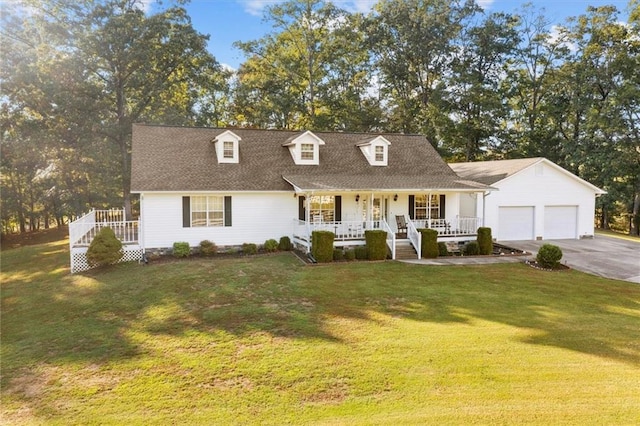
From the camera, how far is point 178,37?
94.0 ft

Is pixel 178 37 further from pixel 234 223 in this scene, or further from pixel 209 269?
pixel 209 269

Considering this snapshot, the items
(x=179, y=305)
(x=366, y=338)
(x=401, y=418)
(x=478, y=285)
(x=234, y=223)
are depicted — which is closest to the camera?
(x=401, y=418)

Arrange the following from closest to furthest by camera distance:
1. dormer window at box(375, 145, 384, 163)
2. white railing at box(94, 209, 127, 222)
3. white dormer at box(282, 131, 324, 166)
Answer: white dormer at box(282, 131, 324, 166) < dormer window at box(375, 145, 384, 163) < white railing at box(94, 209, 127, 222)

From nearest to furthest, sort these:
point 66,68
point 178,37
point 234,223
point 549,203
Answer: point 234,223 → point 549,203 → point 66,68 → point 178,37

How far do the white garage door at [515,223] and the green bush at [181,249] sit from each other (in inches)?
621

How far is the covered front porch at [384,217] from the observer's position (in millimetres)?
17422

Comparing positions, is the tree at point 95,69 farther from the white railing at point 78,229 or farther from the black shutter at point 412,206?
the black shutter at point 412,206

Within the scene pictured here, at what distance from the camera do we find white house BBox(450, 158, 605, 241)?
71.1ft

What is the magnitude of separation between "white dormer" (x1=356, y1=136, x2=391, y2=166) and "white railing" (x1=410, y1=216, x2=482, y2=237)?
158 inches

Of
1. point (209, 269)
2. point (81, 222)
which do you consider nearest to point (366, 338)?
point (209, 269)

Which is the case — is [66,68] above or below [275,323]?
above

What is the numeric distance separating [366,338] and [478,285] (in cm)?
595

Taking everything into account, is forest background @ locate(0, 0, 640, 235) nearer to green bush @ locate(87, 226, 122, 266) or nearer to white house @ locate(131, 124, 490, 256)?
white house @ locate(131, 124, 490, 256)

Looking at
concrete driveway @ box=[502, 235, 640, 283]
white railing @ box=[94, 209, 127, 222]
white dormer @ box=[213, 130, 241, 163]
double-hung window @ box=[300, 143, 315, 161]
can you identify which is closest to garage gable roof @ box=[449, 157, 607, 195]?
concrete driveway @ box=[502, 235, 640, 283]
